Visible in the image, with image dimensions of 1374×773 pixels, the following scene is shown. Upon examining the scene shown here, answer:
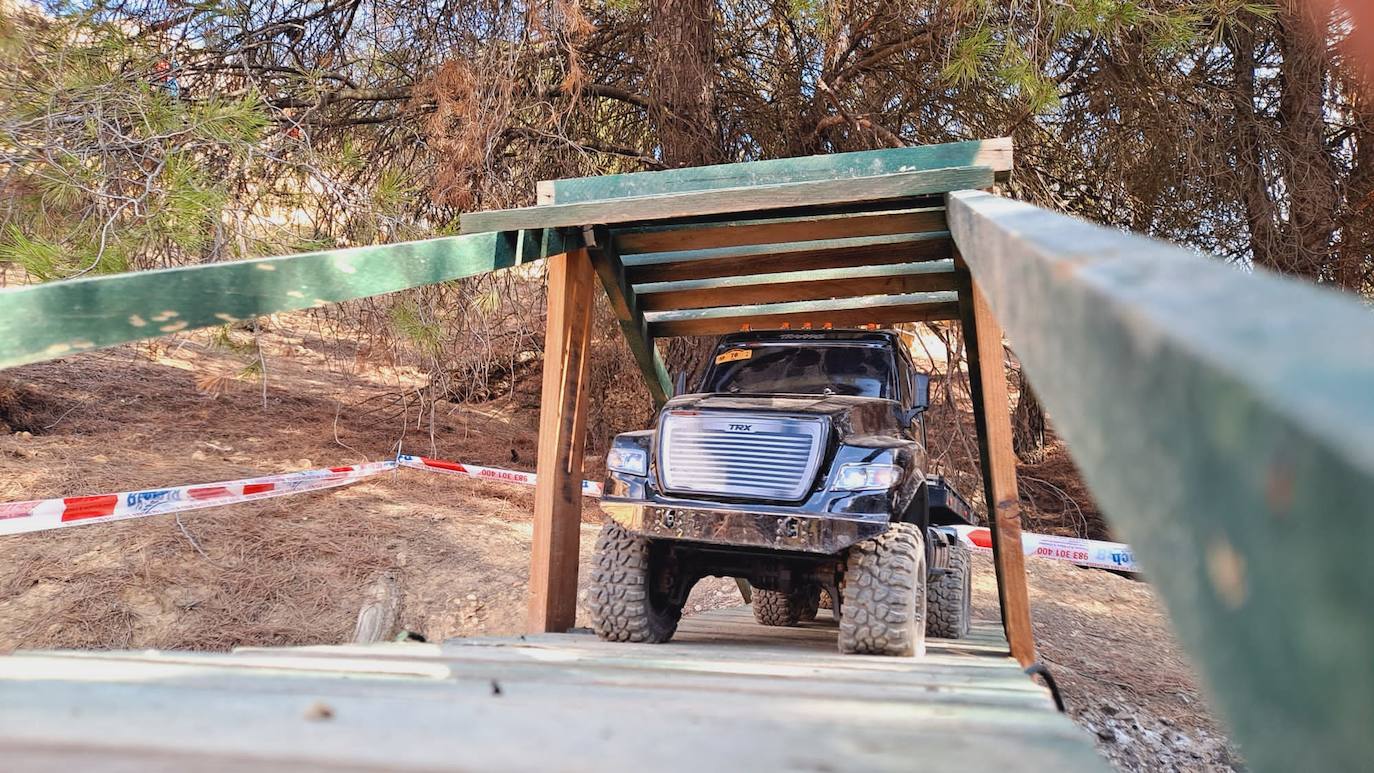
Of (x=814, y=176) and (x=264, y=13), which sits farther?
(x=264, y=13)

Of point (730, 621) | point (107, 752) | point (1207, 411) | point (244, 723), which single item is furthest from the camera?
point (730, 621)

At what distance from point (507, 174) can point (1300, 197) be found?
794cm

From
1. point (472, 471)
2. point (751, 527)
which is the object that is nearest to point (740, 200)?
point (751, 527)

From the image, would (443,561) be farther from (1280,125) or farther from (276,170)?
(1280,125)

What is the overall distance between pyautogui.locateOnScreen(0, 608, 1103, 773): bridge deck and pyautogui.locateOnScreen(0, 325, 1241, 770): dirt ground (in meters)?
4.74

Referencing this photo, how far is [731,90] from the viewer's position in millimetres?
10508

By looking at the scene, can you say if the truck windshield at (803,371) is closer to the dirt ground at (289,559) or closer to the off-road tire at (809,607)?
the off-road tire at (809,607)

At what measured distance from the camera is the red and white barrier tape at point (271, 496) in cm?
812

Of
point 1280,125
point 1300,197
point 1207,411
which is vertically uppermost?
point 1280,125

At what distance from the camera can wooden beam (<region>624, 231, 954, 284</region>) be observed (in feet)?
18.6

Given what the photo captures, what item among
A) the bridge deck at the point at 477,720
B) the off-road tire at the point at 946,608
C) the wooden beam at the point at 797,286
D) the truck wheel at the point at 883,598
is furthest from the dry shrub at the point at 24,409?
the bridge deck at the point at 477,720

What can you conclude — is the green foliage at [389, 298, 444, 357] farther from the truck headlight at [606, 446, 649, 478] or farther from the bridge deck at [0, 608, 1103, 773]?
the bridge deck at [0, 608, 1103, 773]

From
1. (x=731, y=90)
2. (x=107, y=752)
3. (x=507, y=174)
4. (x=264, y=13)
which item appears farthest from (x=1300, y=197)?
(x=107, y=752)

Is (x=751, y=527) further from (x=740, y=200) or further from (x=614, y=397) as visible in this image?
(x=614, y=397)
